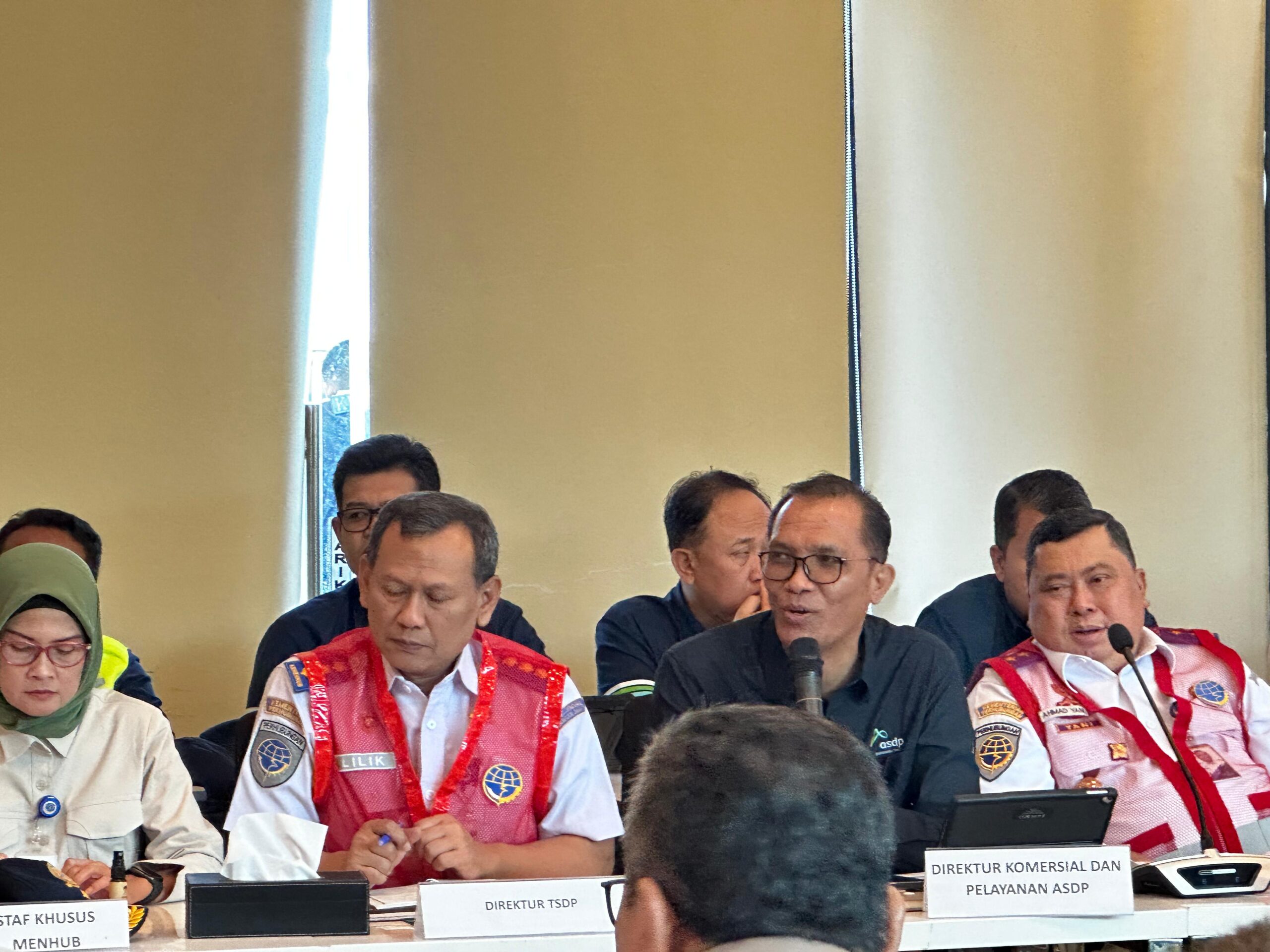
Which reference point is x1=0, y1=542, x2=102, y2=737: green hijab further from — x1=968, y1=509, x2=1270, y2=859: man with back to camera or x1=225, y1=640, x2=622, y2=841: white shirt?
x1=968, y1=509, x2=1270, y2=859: man with back to camera

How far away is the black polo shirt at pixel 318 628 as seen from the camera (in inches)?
143

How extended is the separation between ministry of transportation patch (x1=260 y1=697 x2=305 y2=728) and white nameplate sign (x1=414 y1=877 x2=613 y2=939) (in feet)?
2.15

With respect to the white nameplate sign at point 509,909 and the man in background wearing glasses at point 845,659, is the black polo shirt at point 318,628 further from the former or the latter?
the white nameplate sign at point 509,909

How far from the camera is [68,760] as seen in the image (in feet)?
8.20

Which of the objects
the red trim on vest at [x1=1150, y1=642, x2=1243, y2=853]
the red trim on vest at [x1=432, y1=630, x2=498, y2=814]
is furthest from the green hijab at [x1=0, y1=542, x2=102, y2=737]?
the red trim on vest at [x1=1150, y1=642, x2=1243, y2=853]

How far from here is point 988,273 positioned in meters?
4.73

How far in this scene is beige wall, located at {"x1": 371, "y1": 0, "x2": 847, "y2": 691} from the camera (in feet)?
14.7

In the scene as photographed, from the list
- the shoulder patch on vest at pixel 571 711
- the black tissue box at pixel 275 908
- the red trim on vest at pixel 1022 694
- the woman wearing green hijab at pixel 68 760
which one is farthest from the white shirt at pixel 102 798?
the red trim on vest at pixel 1022 694

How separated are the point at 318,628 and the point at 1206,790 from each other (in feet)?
6.91

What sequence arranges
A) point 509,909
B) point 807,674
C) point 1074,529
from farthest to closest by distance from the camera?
point 1074,529 < point 807,674 < point 509,909

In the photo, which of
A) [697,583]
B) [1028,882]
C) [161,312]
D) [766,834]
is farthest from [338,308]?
[766,834]

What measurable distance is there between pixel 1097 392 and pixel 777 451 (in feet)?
3.31

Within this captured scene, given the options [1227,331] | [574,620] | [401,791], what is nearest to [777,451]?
[574,620]

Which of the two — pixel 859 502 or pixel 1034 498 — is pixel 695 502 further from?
pixel 859 502
